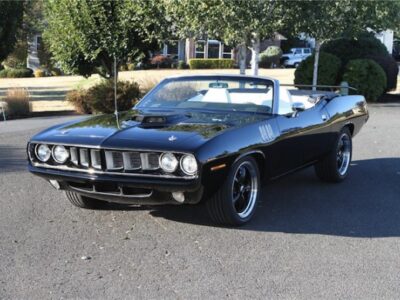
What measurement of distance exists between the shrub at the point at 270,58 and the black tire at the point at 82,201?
48.0 meters

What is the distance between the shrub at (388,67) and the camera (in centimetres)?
2044

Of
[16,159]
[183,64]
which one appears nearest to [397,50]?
[183,64]

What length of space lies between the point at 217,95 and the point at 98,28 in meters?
12.4

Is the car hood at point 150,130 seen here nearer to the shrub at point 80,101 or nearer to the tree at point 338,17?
the shrub at point 80,101

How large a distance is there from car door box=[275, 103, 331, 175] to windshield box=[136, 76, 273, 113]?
1.02 feet

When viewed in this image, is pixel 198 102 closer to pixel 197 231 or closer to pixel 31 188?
pixel 197 231

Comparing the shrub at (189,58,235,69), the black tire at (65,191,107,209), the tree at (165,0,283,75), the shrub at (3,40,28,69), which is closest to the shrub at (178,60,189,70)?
the shrub at (189,58,235,69)

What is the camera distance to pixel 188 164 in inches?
184

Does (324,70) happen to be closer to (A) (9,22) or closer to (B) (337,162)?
(A) (9,22)

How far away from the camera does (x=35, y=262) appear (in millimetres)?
4363

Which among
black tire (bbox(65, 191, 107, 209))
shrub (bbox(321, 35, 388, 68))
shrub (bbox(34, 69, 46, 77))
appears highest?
shrub (bbox(321, 35, 388, 68))

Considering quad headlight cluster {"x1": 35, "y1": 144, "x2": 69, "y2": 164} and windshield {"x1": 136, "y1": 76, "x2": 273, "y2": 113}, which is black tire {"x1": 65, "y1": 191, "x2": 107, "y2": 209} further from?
windshield {"x1": 136, "y1": 76, "x2": 273, "y2": 113}

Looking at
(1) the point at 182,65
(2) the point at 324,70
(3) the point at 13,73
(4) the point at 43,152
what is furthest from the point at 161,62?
(4) the point at 43,152

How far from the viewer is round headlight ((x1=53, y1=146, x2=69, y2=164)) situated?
5.07 meters
